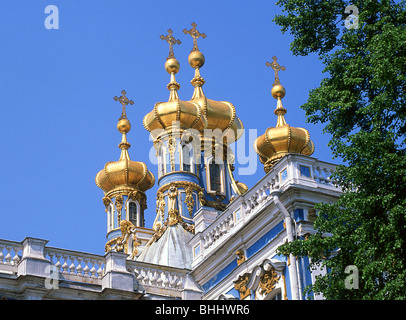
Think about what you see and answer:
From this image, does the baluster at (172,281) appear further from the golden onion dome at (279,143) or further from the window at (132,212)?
the window at (132,212)

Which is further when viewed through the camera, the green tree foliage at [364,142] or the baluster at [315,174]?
the baluster at [315,174]

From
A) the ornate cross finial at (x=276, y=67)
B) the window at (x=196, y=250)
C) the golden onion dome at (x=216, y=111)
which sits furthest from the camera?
the ornate cross finial at (x=276, y=67)

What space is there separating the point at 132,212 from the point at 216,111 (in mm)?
4974

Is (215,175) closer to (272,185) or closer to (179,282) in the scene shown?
(179,282)

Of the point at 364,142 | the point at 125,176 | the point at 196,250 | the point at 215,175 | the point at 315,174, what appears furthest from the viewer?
the point at 125,176

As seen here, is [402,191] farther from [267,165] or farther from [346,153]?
[267,165]

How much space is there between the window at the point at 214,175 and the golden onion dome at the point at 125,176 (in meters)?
4.34

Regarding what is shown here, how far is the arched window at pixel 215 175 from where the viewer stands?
3097 centimetres

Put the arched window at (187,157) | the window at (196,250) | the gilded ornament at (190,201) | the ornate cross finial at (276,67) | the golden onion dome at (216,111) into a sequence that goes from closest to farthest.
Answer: the window at (196,250)
the gilded ornament at (190,201)
the arched window at (187,157)
the golden onion dome at (216,111)
the ornate cross finial at (276,67)

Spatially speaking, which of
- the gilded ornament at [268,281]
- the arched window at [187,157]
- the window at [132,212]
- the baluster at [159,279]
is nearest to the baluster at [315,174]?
the gilded ornament at [268,281]

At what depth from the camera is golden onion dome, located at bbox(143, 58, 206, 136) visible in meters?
31.4

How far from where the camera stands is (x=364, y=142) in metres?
14.1

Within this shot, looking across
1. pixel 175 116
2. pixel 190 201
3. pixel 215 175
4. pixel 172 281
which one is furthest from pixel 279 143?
pixel 172 281
